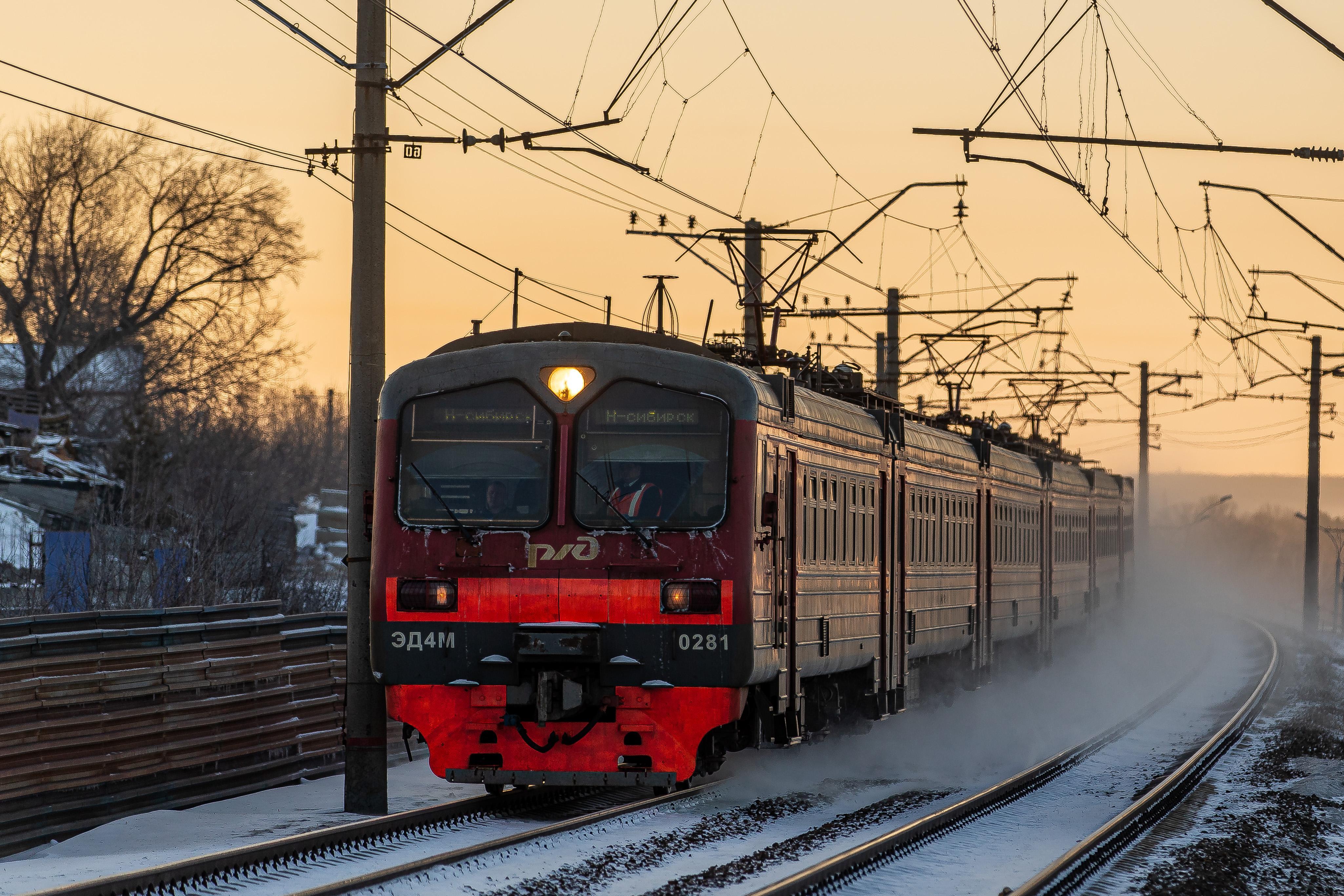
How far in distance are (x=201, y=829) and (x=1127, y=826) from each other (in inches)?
249

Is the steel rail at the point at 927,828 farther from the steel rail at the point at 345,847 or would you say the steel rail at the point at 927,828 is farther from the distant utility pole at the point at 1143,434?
the distant utility pole at the point at 1143,434

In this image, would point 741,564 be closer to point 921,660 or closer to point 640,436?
point 640,436

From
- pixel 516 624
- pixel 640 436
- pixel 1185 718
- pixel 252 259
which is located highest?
pixel 252 259

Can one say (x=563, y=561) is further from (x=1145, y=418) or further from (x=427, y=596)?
(x=1145, y=418)

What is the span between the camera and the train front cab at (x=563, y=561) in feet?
35.3

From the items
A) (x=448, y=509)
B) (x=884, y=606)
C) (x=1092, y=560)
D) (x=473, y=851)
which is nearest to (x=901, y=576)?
(x=884, y=606)

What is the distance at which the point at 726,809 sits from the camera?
12.2m

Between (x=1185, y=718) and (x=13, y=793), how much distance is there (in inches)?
662

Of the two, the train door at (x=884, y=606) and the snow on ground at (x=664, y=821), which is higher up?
the train door at (x=884, y=606)

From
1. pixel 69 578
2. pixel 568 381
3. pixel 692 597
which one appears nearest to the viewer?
pixel 692 597

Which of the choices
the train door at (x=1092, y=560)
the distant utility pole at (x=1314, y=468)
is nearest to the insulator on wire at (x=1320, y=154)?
the train door at (x=1092, y=560)

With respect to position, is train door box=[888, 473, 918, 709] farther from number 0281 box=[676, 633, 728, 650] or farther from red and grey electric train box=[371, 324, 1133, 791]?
number 0281 box=[676, 633, 728, 650]

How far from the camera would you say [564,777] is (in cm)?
1071

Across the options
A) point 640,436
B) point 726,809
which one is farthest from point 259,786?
point 640,436
